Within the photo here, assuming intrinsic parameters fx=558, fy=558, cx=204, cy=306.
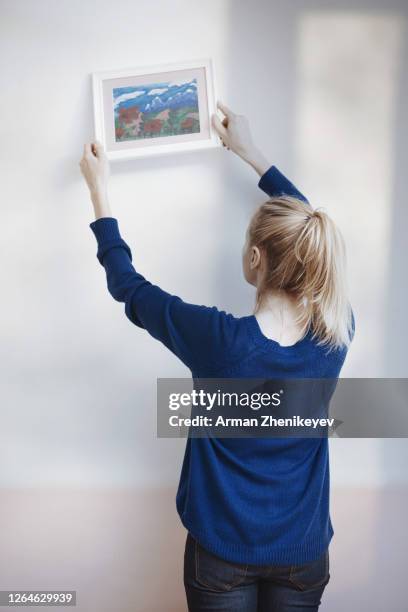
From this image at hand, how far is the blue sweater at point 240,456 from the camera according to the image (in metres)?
0.93

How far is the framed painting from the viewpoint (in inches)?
50.1

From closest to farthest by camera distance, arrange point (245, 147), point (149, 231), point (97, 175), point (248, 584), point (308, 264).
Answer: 1. point (308, 264)
2. point (248, 584)
3. point (97, 175)
4. point (245, 147)
5. point (149, 231)

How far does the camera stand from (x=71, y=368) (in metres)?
1.40

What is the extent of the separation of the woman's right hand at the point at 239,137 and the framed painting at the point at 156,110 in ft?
0.06

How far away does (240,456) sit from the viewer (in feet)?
3.23

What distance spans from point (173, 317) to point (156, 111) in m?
0.57

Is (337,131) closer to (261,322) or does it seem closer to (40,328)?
(261,322)

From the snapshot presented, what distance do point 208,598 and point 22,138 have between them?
3.57ft

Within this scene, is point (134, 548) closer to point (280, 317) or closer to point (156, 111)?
point (280, 317)

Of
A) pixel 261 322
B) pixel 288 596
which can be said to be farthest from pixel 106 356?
pixel 288 596

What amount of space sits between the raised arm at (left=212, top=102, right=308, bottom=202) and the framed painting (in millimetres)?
22
